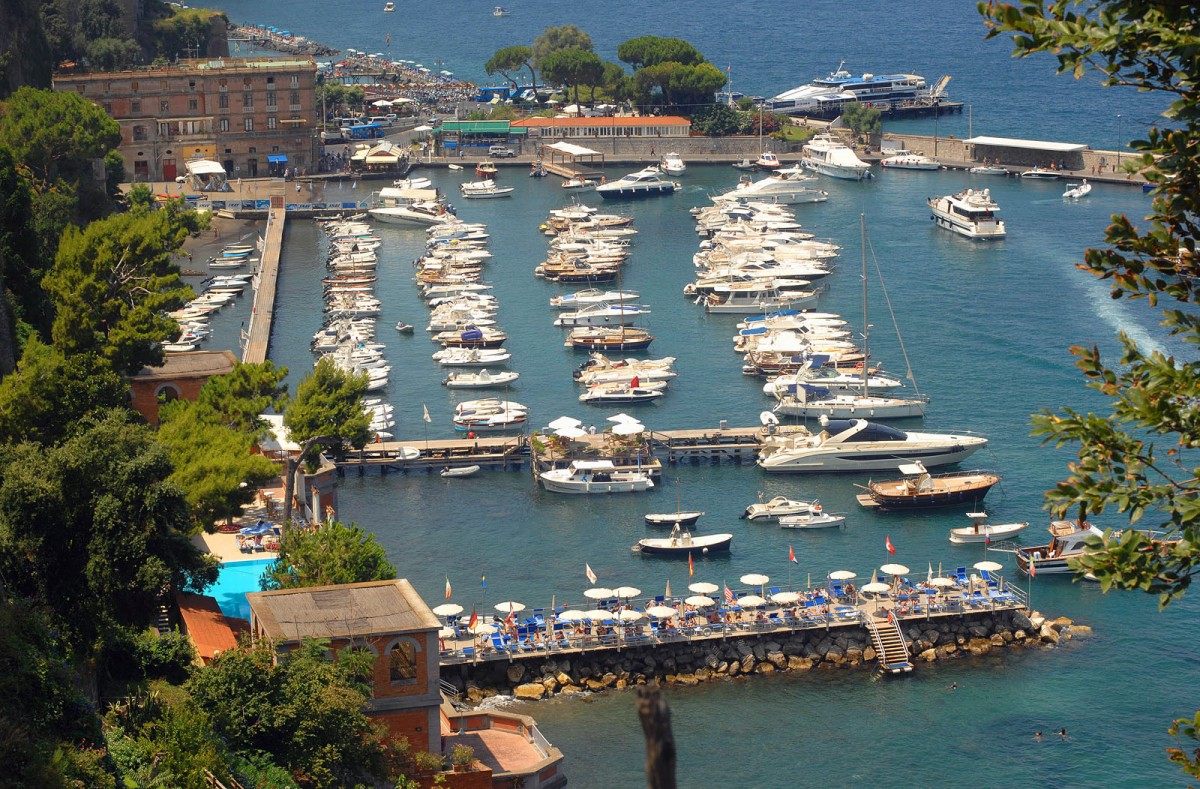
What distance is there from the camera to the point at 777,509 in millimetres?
54375

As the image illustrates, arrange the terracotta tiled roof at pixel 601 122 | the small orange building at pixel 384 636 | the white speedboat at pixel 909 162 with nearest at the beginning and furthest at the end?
1. the small orange building at pixel 384 636
2. the white speedboat at pixel 909 162
3. the terracotta tiled roof at pixel 601 122

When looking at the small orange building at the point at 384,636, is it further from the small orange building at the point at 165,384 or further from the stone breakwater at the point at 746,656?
the small orange building at the point at 165,384

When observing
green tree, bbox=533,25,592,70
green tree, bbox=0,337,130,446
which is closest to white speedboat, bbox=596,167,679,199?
green tree, bbox=533,25,592,70

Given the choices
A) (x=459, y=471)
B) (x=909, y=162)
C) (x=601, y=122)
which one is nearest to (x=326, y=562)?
(x=459, y=471)

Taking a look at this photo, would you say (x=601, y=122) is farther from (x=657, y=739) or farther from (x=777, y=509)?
(x=657, y=739)

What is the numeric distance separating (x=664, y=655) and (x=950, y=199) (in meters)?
65.4

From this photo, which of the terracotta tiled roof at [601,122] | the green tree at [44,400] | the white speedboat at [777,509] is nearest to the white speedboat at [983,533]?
the white speedboat at [777,509]

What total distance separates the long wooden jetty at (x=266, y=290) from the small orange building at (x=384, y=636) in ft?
97.0

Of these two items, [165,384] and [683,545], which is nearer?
[683,545]

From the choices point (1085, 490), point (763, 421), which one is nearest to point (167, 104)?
point (763, 421)

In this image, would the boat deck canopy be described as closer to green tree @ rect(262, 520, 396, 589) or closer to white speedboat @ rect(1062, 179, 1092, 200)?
white speedboat @ rect(1062, 179, 1092, 200)

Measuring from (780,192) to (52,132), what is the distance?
49.5 m

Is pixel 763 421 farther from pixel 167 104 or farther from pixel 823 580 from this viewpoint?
pixel 167 104

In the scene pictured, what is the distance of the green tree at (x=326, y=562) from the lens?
36781 millimetres
